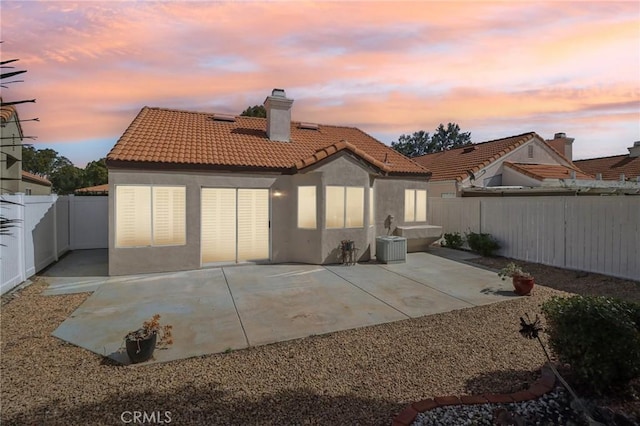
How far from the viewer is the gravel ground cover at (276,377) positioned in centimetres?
351

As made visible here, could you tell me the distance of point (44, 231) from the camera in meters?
10.6

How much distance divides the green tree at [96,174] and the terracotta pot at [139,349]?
43687 mm

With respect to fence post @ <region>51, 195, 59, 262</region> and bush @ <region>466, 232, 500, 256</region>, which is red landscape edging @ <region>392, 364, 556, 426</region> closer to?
bush @ <region>466, 232, 500, 256</region>

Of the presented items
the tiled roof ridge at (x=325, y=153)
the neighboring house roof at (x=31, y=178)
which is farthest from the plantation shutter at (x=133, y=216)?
the neighboring house roof at (x=31, y=178)

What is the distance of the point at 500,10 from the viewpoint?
19.6 feet

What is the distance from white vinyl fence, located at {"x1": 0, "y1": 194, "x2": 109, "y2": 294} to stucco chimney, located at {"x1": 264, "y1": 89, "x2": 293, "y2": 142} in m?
8.07

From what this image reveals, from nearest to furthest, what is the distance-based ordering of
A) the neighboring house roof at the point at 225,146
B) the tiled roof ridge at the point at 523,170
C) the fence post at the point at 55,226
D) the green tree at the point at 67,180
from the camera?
1. the neighboring house roof at the point at 225,146
2. the fence post at the point at 55,226
3. the tiled roof ridge at the point at 523,170
4. the green tree at the point at 67,180

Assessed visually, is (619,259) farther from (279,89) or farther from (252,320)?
(279,89)

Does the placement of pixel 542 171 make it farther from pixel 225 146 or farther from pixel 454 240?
pixel 225 146

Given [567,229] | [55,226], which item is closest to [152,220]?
[55,226]

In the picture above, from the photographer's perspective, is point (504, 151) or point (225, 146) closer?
point (225, 146)

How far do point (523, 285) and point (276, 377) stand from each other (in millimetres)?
6838

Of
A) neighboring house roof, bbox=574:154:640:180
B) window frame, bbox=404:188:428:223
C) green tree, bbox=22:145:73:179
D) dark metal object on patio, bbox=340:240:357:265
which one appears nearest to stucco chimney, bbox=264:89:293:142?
dark metal object on patio, bbox=340:240:357:265

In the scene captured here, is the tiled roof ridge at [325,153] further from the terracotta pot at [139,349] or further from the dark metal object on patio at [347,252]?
the terracotta pot at [139,349]
